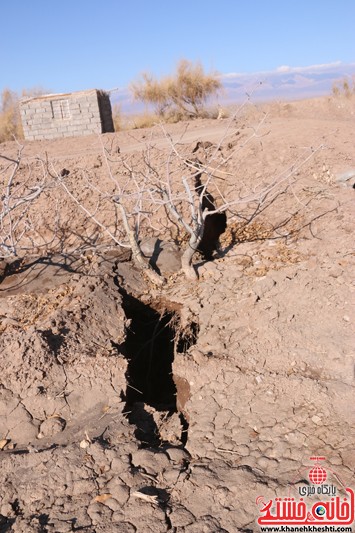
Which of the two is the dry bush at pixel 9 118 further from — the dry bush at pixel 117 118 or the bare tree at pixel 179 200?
the bare tree at pixel 179 200

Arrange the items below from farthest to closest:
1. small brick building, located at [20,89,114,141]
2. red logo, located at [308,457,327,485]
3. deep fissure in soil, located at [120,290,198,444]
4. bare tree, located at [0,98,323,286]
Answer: small brick building, located at [20,89,114,141], bare tree, located at [0,98,323,286], deep fissure in soil, located at [120,290,198,444], red logo, located at [308,457,327,485]

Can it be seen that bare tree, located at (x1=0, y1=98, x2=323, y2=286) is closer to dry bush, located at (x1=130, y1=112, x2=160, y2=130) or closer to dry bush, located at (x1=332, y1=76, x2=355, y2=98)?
dry bush, located at (x1=130, y1=112, x2=160, y2=130)

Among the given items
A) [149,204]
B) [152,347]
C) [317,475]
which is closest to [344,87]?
[149,204]

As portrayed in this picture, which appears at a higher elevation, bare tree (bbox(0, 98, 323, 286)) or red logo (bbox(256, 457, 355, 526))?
bare tree (bbox(0, 98, 323, 286))

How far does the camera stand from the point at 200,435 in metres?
3.62

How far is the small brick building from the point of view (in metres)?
12.9

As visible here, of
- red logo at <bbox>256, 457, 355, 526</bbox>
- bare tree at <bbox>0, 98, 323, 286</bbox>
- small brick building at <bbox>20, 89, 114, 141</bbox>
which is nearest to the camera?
red logo at <bbox>256, 457, 355, 526</bbox>

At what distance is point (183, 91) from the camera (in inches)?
642

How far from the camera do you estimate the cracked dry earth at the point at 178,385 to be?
10.3ft

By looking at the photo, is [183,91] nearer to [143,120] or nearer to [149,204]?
[143,120]

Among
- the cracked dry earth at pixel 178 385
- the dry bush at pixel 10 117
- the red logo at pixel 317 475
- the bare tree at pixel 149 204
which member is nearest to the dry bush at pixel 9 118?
the dry bush at pixel 10 117

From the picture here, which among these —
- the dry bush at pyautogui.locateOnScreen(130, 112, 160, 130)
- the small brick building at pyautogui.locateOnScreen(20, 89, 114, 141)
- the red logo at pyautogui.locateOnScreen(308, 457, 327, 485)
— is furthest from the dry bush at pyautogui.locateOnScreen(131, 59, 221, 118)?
the red logo at pyautogui.locateOnScreen(308, 457, 327, 485)

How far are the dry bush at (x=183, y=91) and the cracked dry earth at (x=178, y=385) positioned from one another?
36.6ft

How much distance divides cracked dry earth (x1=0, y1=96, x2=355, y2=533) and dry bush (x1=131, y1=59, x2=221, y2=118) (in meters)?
11.2
